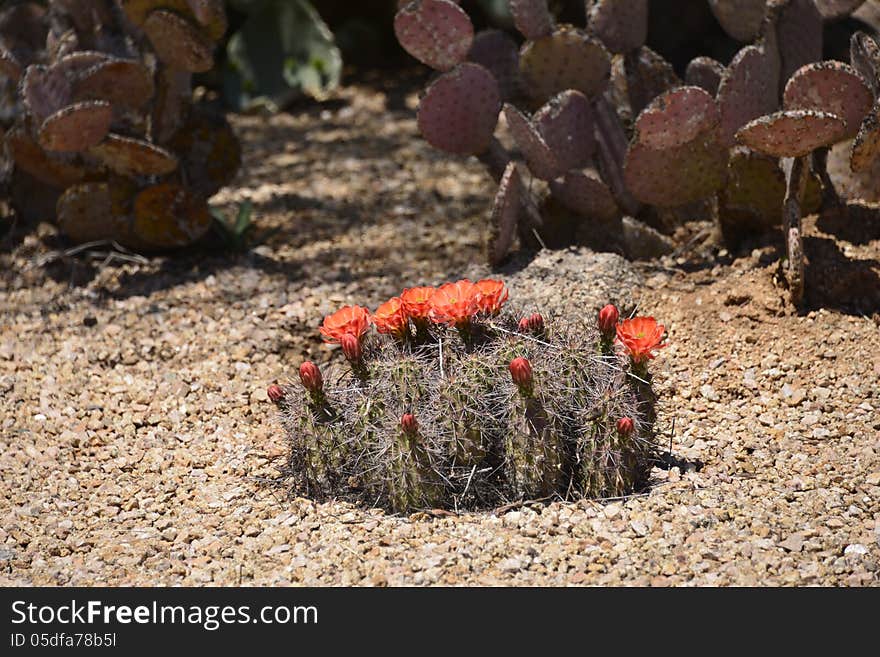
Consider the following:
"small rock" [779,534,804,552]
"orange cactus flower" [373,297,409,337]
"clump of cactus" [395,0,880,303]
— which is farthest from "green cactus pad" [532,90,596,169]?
"small rock" [779,534,804,552]

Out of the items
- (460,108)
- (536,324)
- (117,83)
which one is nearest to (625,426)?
(536,324)

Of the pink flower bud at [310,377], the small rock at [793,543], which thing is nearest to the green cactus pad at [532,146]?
the pink flower bud at [310,377]

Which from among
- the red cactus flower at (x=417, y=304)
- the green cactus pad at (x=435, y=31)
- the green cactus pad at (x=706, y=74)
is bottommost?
the red cactus flower at (x=417, y=304)

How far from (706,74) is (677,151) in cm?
33

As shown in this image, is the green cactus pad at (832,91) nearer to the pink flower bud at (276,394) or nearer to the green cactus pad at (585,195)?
the green cactus pad at (585,195)

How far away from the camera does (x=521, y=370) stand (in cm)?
292

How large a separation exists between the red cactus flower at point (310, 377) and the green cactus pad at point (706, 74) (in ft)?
6.48

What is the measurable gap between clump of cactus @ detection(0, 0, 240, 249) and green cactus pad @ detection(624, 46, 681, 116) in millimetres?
1572

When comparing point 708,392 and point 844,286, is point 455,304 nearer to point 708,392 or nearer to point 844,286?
point 708,392

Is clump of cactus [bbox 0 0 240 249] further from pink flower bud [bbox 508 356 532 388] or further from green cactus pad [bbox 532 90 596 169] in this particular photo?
pink flower bud [bbox 508 356 532 388]

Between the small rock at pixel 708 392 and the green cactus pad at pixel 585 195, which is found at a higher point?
the green cactus pad at pixel 585 195

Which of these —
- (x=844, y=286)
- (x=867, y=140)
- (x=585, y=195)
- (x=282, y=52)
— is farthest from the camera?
(x=282, y=52)

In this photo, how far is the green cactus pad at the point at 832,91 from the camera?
386cm

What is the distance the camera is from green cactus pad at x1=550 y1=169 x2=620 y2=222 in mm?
4445
